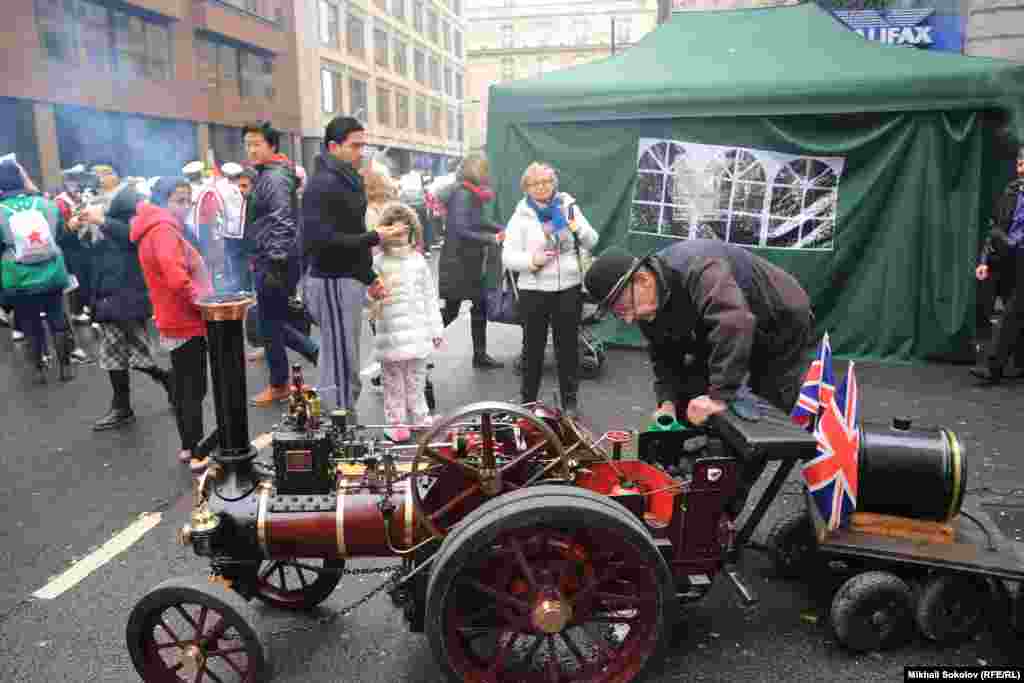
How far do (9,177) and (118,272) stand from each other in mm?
2283

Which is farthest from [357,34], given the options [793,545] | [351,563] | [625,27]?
[625,27]

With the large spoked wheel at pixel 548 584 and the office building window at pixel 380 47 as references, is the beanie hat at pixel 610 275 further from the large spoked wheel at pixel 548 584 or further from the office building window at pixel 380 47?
the office building window at pixel 380 47

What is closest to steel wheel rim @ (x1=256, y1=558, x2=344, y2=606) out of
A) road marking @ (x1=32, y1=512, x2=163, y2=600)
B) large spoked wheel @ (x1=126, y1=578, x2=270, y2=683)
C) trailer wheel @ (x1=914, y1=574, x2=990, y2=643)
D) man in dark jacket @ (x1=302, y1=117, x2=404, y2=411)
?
large spoked wheel @ (x1=126, y1=578, x2=270, y2=683)

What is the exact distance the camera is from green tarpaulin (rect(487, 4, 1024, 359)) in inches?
248

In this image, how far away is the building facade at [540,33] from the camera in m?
78.9

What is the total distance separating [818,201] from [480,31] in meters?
82.5

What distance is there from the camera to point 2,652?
2.84 meters

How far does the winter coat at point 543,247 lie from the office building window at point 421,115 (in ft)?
172

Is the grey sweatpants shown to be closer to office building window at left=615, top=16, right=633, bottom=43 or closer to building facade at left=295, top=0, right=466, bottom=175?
building facade at left=295, top=0, right=466, bottom=175

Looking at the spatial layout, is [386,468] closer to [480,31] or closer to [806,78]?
[806,78]

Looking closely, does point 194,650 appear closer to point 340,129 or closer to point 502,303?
point 340,129

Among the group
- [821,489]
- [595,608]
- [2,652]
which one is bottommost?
[2,652]

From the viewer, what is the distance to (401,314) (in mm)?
4684

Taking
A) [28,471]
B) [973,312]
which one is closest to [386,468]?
[28,471]
